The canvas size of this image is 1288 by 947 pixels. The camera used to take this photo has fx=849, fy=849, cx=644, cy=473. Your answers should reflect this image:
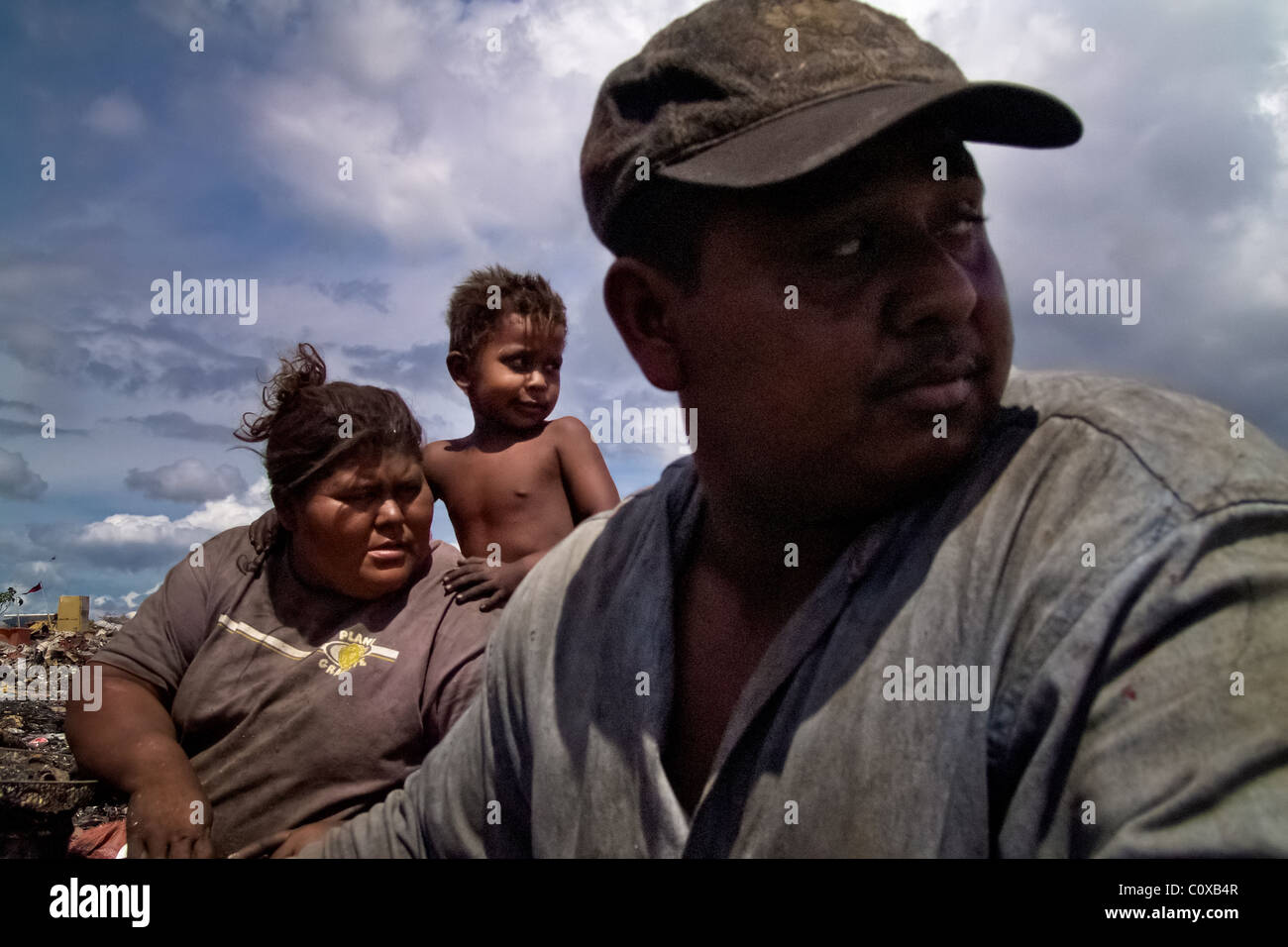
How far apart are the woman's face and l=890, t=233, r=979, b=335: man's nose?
1563 mm

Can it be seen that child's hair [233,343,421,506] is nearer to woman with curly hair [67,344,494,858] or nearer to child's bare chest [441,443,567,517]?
woman with curly hair [67,344,494,858]

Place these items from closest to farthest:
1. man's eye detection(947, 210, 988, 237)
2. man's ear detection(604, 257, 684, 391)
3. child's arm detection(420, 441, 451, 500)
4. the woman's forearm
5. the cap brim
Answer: the cap brim → man's eye detection(947, 210, 988, 237) → man's ear detection(604, 257, 684, 391) → the woman's forearm → child's arm detection(420, 441, 451, 500)

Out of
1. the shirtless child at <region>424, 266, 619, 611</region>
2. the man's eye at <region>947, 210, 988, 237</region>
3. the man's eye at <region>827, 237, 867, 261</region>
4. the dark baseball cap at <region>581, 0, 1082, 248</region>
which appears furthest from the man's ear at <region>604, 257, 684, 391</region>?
the shirtless child at <region>424, 266, 619, 611</region>

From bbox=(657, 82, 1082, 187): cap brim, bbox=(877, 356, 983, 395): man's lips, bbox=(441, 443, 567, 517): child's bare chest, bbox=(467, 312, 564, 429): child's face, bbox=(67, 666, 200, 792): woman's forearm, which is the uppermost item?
bbox=(467, 312, 564, 429): child's face

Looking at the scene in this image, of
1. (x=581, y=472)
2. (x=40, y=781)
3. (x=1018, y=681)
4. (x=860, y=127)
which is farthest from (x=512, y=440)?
(x=1018, y=681)

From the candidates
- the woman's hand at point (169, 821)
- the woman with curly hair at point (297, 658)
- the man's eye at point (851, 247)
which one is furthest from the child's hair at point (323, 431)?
the man's eye at point (851, 247)

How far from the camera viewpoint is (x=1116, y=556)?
859 mm

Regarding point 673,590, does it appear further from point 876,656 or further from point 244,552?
point 244,552

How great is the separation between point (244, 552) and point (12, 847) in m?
0.88

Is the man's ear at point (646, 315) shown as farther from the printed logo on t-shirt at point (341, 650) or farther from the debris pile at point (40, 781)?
the debris pile at point (40, 781)

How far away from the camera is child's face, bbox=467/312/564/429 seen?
295cm

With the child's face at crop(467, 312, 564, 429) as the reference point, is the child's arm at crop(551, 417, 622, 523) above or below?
below

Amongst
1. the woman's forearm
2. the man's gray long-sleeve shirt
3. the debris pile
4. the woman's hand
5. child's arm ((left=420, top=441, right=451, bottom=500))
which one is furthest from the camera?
child's arm ((left=420, top=441, right=451, bottom=500))
